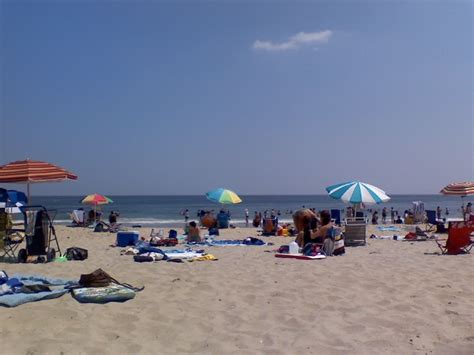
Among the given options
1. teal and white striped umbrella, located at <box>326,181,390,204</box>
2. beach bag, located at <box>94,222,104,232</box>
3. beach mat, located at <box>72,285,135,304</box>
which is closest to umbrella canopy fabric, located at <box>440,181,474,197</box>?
teal and white striped umbrella, located at <box>326,181,390,204</box>

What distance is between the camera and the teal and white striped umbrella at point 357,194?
1190 cm

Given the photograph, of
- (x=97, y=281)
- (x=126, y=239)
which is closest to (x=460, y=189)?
(x=126, y=239)

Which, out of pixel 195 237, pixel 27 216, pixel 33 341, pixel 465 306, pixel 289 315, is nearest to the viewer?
pixel 33 341

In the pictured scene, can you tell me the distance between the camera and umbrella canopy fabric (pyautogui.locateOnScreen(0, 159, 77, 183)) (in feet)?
27.8

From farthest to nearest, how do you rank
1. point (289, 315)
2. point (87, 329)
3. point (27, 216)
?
point (27, 216) < point (289, 315) < point (87, 329)

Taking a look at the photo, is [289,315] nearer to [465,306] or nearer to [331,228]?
[465,306]

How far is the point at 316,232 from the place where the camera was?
28.6 feet

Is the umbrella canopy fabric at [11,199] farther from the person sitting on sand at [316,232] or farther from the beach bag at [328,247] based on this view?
the beach bag at [328,247]

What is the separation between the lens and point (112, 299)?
4.83 meters

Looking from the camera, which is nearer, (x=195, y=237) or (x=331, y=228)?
(x=331, y=228)

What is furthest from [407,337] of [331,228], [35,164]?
[35,164]

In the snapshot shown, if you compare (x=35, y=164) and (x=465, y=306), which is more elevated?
(x=35, y=164)

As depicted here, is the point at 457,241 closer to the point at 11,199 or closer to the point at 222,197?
the point at 222,197

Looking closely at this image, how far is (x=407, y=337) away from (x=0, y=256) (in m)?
7.32
